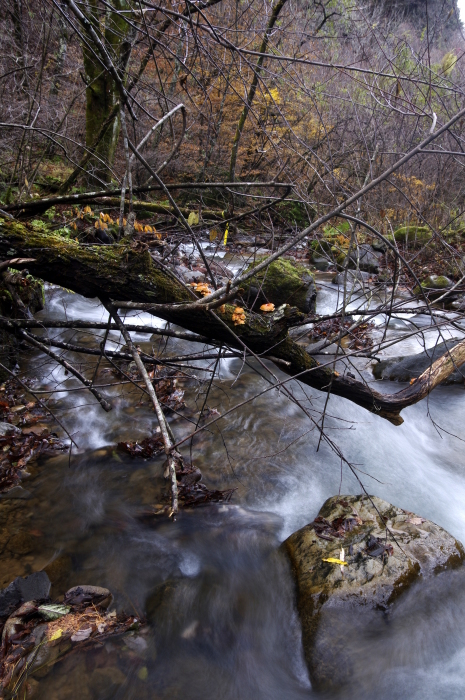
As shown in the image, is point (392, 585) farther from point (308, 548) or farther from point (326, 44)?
point (326, 44)

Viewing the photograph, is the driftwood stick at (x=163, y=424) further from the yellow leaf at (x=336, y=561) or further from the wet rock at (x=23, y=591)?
the yellow leaf at (x=336, y=561)

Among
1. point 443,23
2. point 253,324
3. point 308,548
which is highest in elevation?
point 443,23

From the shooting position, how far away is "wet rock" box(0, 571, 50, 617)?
270cm

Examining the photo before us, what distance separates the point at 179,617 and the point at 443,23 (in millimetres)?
5821

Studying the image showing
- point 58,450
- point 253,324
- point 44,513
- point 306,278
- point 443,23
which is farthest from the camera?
point 306,278

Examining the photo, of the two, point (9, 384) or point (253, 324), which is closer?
point (253, 324)

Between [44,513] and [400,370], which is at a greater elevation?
[400,370]

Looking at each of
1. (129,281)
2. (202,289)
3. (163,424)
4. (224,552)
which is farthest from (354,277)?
(163,424)

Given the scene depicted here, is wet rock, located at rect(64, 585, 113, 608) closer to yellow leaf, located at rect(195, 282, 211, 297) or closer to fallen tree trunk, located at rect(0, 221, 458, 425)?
fallen tree trunk, located at rect(0, 221, 458, 425)

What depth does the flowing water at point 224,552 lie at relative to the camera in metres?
2.80

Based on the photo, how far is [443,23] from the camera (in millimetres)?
4055

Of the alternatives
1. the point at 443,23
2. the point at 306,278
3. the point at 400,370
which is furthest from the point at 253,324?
the point at 306,278

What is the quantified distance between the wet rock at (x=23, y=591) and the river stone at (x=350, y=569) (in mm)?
1868

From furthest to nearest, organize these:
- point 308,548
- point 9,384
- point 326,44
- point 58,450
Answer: point 326,44
point 9,384
point 58,450
point 308,548
